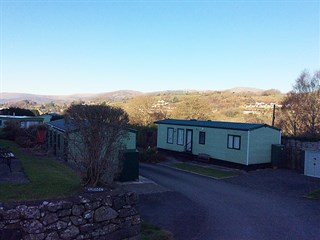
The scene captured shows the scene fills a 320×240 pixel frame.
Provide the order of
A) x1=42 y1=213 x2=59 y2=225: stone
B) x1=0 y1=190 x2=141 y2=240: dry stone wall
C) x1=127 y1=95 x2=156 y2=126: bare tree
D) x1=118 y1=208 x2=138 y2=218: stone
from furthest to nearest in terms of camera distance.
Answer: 1. x1=127 y1=95 x2=156 y2=126: bare tree
2. x1=118 y1=208 x2=138 y2=218: stone
3. x1=42 y1=213 x2=59 y2=225: stone
4. x1=0 y1=190 x2=141 y2=240: dry stone wall

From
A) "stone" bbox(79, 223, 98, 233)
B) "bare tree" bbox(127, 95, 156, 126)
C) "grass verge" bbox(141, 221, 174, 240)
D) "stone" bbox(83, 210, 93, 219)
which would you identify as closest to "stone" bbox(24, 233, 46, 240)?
"stone" bbox(79, 223, 98, 233)

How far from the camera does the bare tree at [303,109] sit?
3020 cm

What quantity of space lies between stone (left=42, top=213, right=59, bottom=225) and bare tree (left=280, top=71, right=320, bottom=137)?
1073 inches

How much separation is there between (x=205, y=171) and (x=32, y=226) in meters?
14.8

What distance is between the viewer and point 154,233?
855 centimetres

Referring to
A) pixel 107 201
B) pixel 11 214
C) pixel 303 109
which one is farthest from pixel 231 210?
pixel 303 109

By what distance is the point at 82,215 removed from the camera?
6344mm

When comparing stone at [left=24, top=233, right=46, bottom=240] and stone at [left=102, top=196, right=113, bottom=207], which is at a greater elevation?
stone at [left=102, top=196, right=113, bottom=207]

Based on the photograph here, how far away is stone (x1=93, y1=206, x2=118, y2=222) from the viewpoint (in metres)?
6.52

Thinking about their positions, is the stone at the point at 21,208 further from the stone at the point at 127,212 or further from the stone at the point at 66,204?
the stone at the point at 127,212

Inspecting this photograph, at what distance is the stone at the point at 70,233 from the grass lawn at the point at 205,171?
12660 millimetres

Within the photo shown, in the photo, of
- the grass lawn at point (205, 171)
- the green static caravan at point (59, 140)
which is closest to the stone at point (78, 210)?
the green static caravan at point (59, 140)

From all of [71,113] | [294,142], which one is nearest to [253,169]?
[294,142]

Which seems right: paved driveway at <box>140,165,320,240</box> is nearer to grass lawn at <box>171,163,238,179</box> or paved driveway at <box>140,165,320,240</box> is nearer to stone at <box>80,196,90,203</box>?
grass lawn at <box>171,163,238,179</box>
